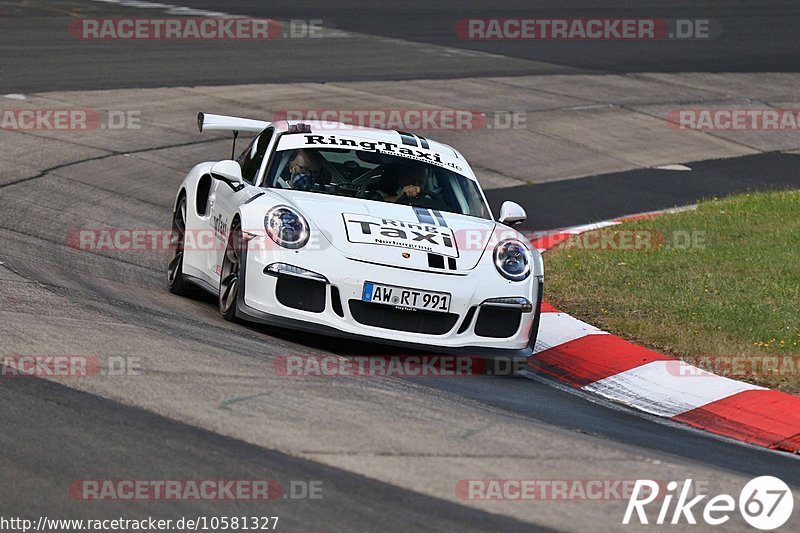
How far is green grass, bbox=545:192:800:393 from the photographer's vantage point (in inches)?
343

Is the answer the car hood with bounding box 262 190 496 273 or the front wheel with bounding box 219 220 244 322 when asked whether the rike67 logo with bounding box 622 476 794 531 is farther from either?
the front wheel with bounding box 219 220 244 322

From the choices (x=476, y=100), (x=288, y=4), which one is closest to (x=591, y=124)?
(x=476, y=100)

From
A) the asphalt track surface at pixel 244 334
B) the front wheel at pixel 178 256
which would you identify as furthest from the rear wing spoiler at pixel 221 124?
the asphalt track surface at pixel 244 334

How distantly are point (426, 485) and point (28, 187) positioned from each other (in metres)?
7.96

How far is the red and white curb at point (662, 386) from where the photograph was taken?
23.9ft

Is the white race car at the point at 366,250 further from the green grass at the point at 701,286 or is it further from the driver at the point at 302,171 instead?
the green grass at the point at 701,286

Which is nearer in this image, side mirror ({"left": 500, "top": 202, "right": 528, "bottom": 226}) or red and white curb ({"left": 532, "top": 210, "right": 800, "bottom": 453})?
red and white curb ({"left": 532, "top": 210, "right": 800, "bottom": 453})

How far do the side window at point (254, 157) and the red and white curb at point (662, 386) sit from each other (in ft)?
7.41

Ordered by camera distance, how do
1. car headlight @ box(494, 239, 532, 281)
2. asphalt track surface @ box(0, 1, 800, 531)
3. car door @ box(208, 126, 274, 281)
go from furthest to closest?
car door @ box(208, 126, 274, 281), car headlight @ box(494, 239, 532, 281), asphalt track surface @ box(0, 1, 800, 531)

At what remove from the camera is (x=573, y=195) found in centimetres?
1504

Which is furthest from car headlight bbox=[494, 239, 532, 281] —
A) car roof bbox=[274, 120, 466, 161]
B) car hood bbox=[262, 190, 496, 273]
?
car roof bbox=[274, 120, 466, 161]

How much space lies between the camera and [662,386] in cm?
798

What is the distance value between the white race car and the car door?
2 centimetres

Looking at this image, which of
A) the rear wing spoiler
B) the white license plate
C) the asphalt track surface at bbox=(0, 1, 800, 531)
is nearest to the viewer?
the asphalt track surface at bbox=(0, 1, 800, 531)
